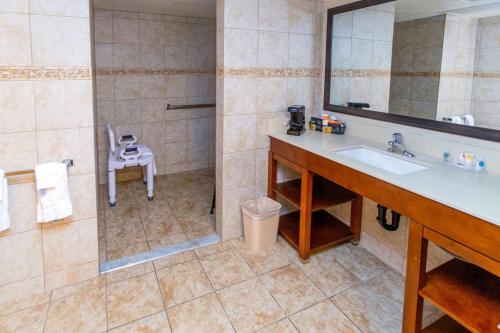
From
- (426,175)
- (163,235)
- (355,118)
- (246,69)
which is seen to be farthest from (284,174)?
(426,175)

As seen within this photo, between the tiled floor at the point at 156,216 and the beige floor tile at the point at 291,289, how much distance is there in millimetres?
802

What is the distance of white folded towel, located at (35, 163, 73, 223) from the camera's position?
6.33 ft

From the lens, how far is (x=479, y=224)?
1289mm

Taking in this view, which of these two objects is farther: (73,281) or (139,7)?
(139,7)

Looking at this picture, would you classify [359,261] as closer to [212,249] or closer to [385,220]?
[385,220]

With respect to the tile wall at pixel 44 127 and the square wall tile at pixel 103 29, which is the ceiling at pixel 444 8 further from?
A: the square wall tile at pixel 103 29

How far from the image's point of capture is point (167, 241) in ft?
9.18

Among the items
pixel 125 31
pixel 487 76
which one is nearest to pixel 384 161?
pixel 487 76

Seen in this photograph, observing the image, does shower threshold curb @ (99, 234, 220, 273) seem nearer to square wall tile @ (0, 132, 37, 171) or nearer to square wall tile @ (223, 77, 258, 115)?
square wall tile @ (0, 132, 37, 171)

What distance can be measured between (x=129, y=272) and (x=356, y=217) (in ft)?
5.66

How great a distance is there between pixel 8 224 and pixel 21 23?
109 cm

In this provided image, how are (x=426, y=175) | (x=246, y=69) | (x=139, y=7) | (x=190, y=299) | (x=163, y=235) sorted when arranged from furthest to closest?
(x=139, y=7) < (x=163, y=235) < (x=246, y=69) < (x=190, y=299) < (x=426, y=175)

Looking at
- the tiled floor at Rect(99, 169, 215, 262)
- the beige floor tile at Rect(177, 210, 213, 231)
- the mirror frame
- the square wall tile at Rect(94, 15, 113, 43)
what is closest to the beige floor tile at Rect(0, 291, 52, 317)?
the tiled floor at Rect(99, 169, 215, 262)

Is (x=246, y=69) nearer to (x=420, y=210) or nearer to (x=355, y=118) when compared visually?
(x=355, y=118)
